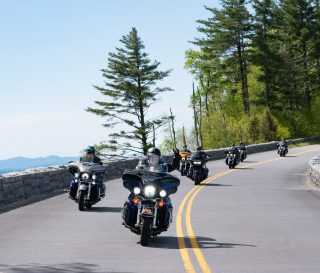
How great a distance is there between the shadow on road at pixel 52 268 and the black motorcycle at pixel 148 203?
192 cm

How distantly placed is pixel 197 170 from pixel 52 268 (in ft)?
62.9

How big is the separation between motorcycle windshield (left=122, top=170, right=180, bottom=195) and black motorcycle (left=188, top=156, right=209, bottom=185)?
16243 mm

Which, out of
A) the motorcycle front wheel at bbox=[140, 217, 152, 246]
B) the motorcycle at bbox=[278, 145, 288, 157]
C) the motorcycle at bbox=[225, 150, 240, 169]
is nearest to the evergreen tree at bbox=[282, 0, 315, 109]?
the motorcycle at bbox=[278, 145, 288, 157]

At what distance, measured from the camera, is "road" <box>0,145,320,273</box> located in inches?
340

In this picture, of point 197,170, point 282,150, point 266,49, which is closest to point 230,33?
point 266,49

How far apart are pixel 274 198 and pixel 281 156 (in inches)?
1269

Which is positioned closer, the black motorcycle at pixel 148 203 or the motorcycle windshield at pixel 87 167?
the black motorcycle at pixel 148 203

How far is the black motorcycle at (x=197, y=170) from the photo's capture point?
27.1 meters

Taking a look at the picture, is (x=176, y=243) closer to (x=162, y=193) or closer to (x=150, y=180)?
(x=162, y=193)

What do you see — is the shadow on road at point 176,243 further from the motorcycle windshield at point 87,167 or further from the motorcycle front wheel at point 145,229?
the motorcycle windshield at point 87,167

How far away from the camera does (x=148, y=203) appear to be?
10.5 meters

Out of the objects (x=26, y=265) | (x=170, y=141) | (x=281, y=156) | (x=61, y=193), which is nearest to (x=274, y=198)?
(x=61, y=193)

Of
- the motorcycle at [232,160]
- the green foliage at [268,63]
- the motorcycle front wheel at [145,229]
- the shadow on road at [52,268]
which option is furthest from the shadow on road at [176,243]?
the green foliage at [268,63]

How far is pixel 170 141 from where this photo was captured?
138125 millimetres
